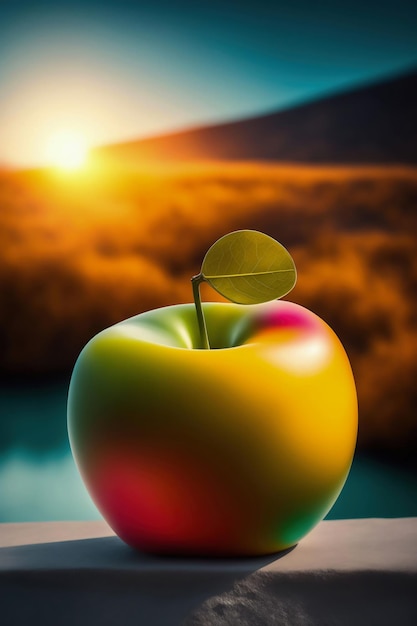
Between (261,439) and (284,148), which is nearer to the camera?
(261,439)

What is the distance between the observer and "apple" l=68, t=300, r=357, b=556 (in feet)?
3.22

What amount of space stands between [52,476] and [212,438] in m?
1.15

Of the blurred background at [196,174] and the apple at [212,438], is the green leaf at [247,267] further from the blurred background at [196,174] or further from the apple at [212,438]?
the blurred background at [196,174]

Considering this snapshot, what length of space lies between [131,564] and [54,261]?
135 centimetres

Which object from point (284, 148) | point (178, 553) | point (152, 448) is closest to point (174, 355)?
point (152, 448)

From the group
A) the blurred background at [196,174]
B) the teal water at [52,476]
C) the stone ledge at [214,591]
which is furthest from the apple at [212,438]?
the blurred background at [196,174]

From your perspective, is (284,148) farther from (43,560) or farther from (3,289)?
(43,560)

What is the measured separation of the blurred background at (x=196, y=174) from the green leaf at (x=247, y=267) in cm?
108

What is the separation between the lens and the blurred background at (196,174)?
2.15 meters

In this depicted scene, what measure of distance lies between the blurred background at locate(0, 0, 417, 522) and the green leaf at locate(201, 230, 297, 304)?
1076mm

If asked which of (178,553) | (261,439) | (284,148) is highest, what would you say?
(284,148)

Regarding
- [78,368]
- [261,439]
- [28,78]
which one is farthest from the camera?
[28,78]

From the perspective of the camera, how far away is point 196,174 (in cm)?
226

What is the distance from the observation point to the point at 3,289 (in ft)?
7.17
